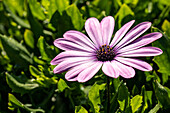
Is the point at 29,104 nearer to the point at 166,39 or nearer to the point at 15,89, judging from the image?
the point at 15,89

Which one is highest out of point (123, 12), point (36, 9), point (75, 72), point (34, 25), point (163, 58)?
point (36, 9)

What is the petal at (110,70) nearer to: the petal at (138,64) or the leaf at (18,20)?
the petal at (138,64)

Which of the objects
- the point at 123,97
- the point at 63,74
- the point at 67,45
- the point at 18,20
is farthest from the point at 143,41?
the point at 18,20

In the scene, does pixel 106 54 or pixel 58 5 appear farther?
pixel 58 5

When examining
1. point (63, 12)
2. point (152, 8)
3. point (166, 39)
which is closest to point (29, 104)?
point (63, 12)

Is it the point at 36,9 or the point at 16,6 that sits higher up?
the point at 16,6

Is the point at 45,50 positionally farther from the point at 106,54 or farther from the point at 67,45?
the point at 106,54

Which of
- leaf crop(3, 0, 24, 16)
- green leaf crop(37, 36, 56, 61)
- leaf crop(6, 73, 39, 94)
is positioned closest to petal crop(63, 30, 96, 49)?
green leaf crop(37, 36, 56, 61)

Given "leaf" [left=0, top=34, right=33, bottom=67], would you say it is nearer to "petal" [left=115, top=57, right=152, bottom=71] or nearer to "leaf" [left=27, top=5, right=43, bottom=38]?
"leaf" [left=27, top=5, right=43, bottom=38]
